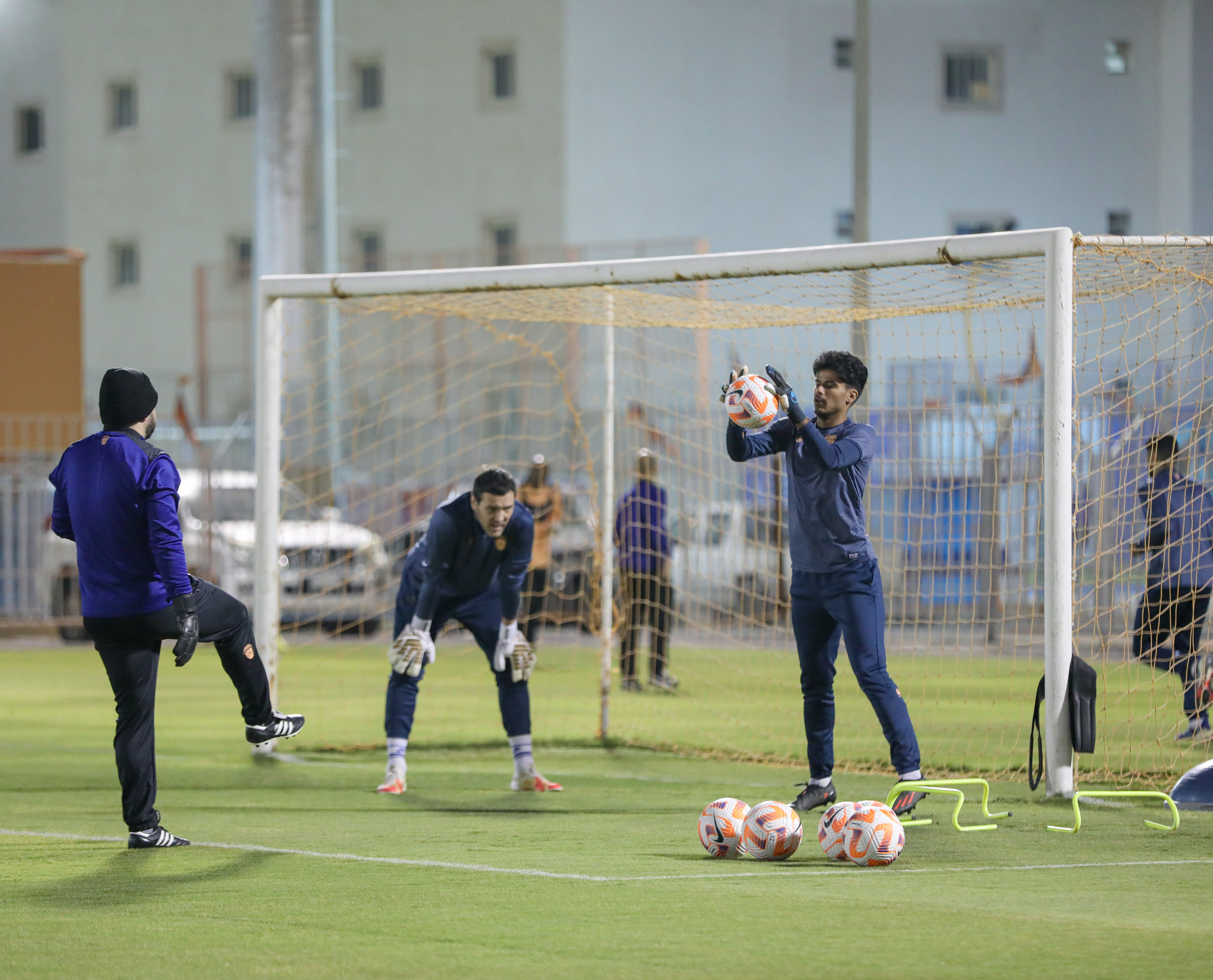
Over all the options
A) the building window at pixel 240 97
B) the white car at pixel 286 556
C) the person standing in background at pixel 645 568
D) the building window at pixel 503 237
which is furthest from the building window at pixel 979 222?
the person standing in background at pixel 645 568

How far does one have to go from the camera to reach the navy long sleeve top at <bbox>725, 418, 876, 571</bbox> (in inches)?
285

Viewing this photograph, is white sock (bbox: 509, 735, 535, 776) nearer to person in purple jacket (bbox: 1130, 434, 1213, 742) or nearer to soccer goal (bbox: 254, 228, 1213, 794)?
soccer goal (bbox: 254, 228, 1213, 794)

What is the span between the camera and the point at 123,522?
6477mm

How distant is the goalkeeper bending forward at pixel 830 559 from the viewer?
7219mm

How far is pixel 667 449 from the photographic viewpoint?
16781 mm

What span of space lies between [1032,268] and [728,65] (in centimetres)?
2292

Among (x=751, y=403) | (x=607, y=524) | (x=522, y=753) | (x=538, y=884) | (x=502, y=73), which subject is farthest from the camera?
(x=502, y=73)

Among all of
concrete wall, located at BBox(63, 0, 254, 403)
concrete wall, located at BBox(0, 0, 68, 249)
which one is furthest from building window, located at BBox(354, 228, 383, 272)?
concrete wall, located at BBox(0, 0, 68, 249)

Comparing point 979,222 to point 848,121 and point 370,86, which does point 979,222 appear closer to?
point 848,121

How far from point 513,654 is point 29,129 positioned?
32.7 meters

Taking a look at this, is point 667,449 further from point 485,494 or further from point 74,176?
point 74,176

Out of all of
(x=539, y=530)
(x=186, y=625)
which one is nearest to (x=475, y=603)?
(x=186, y=625)

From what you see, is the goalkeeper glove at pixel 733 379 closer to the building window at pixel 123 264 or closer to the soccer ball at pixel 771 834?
the soccer ball at pixel 771 834

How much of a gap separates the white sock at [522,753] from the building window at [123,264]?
94.8 ft
